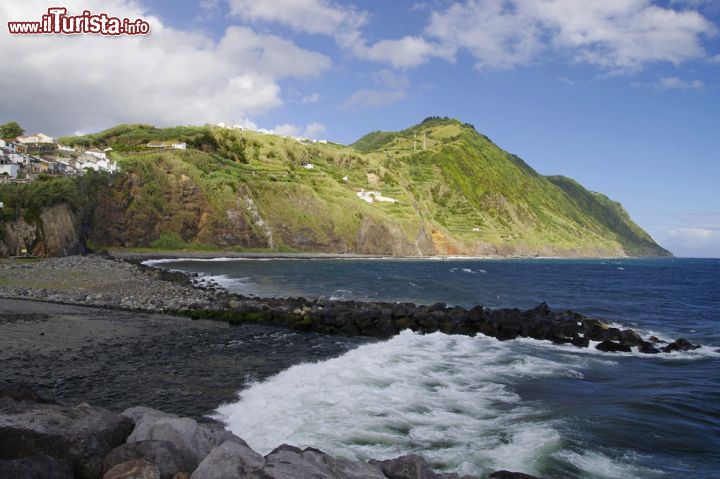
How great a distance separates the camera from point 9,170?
7400 cm

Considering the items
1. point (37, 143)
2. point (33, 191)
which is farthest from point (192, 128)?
point (33, 191)

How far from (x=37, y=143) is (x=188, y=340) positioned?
4238 inches

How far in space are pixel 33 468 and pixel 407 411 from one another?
8.07m

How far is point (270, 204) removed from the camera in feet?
357

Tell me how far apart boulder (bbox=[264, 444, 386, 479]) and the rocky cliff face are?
56248 mm

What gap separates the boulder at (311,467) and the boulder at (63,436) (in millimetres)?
2253

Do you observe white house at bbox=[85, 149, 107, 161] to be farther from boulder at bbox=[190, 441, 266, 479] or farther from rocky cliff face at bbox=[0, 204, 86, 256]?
boulder at bbox=[190, 441, 266, 479]

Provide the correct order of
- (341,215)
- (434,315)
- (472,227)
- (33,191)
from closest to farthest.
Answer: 1. (434,315)
2. (33,191)
3. (341,215)
4. (472,227)

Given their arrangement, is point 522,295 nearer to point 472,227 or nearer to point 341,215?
point 341,215

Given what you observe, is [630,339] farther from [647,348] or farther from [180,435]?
[180,435]

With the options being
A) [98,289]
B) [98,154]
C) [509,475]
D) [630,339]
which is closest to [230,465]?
[509,475]

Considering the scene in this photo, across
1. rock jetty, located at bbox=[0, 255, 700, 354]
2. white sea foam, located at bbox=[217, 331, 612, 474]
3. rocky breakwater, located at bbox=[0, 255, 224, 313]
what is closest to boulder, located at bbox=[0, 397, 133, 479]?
white sea foam, located at bbox=[217, 331, 612, 474]

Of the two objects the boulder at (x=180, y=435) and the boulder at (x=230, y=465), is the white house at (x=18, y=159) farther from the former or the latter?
the boulder at (x=230, y=465)

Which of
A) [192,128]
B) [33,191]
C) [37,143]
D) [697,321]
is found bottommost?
[697,321]
